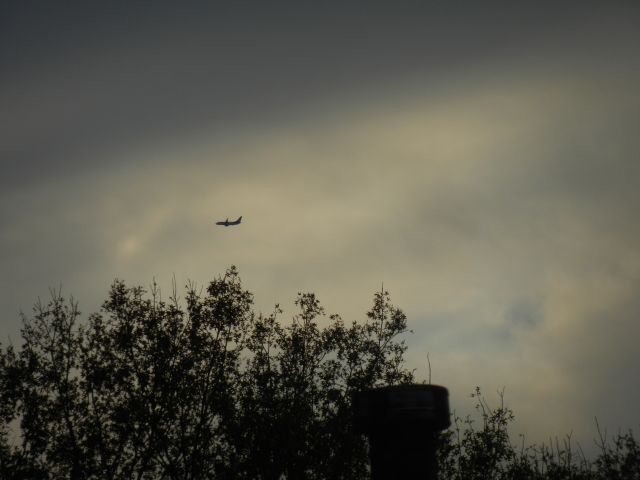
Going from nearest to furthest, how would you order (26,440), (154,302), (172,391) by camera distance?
(26,440)
(172,391)
(154,302)

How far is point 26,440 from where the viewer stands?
19.0m

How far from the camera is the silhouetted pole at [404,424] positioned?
2676 millimetres

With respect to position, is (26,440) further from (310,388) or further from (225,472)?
(310,388)

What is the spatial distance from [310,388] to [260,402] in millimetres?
2562

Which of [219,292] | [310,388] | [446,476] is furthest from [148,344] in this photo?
[446,476]

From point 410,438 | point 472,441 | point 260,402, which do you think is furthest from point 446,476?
point 410,438

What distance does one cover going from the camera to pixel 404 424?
2721 millimetres

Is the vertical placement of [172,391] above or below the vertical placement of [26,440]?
above

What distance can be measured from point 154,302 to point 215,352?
119 inches

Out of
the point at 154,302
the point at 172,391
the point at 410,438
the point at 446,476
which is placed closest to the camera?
the point at 410,438

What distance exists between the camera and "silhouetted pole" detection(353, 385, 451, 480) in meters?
2.68

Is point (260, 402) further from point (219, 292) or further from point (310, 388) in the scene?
point (219, 292)

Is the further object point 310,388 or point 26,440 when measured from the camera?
point 310,388

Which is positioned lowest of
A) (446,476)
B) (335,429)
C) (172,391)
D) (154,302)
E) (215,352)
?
(446,476)
